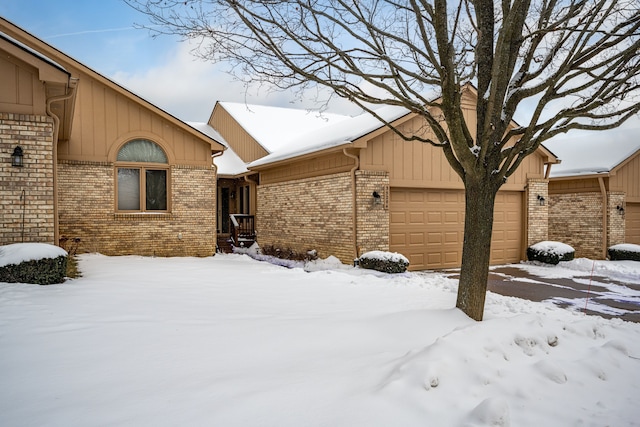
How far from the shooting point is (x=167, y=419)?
8.27ft

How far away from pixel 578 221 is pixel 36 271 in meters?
17.0

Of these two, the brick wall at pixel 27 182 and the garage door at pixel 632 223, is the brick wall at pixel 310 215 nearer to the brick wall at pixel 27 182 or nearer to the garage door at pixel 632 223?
the brick wall at pixel 27 182

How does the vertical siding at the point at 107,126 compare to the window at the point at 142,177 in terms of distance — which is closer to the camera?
the vertical siding at the point at 107,126

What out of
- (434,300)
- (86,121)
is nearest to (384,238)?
(434,300)

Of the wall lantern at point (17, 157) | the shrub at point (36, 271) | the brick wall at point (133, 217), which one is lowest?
the shrub at point (36, 271)

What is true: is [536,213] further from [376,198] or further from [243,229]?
[243,229]

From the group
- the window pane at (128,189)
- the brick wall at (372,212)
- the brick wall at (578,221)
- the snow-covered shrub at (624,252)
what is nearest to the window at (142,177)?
the window pane at (128,189)

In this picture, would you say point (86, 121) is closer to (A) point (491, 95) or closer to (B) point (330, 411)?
(A) point (491, 95)

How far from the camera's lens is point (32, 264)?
238 inches

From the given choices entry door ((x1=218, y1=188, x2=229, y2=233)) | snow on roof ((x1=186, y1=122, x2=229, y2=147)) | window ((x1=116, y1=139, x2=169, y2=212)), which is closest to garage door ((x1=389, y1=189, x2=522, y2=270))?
window ((x1=116, y1=139, x2=169, y2=212))

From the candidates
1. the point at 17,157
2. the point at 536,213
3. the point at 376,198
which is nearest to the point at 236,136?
the point at 376,198

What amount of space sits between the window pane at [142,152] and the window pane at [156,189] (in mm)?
359

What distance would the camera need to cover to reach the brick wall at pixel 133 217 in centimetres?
1073

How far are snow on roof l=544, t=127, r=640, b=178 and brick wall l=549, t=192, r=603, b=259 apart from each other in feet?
3.12
